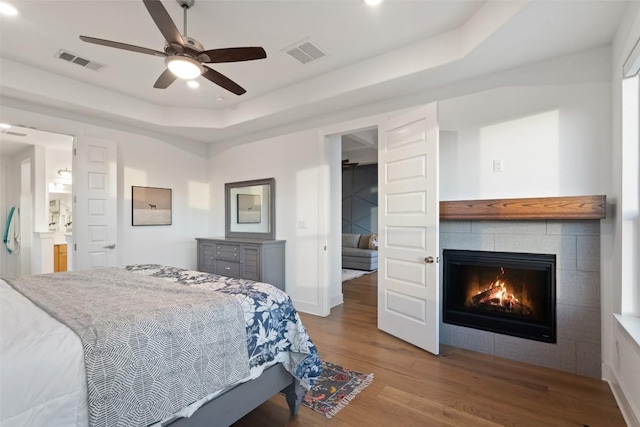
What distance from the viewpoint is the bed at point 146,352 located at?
102cm

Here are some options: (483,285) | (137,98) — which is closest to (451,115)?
(483,285)

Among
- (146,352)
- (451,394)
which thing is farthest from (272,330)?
(451,394)

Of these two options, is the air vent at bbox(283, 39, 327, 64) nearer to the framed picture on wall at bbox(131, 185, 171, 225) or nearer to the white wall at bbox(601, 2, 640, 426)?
the white wall at bbox(601, 2, 640, 426)

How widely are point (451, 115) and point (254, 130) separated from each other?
9.31 feet

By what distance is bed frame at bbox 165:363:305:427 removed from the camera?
55.7 inches

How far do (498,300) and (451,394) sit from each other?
1098 mm

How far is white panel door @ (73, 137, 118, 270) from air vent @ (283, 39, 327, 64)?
282 cm

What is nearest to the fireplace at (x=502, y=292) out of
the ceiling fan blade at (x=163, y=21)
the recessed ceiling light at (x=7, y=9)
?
the ceiling fan blade at (x=163, y=21)

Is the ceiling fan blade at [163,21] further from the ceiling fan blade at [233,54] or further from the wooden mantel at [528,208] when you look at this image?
the wooden mantel at [528,208]

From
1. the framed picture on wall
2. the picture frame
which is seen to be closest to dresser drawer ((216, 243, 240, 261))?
the picture frame

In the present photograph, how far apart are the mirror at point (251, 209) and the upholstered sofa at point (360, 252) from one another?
121 inches

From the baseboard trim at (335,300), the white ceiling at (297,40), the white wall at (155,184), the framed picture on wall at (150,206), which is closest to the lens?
the white ceiling at (297,40)

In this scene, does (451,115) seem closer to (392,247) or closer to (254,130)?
(392,247)

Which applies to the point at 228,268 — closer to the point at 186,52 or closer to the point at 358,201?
the point at 186,52
